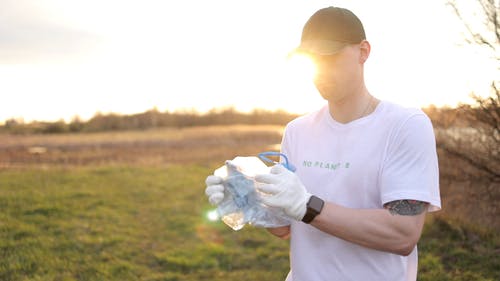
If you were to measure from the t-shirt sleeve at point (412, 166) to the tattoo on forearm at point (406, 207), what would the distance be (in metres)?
0.05

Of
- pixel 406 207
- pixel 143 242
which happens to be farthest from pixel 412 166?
pixel 143 242

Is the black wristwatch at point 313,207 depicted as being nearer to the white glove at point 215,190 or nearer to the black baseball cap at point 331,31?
the white glove at point 215,190

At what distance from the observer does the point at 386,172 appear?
2.08 m

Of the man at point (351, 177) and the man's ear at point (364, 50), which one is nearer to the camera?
the man at point (351, 177)

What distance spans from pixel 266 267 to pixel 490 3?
4.67 metres

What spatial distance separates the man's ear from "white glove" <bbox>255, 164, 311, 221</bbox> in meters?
0.70

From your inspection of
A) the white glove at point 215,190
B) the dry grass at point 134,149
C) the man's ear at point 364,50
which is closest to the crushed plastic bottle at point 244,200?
the white glove at point 215,190

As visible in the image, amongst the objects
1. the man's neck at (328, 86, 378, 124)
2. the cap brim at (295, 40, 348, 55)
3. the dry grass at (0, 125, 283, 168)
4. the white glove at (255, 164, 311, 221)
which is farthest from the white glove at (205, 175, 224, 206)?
the dry grass at (0, 125, 283, 168)

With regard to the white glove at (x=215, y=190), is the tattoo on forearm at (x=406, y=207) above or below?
below

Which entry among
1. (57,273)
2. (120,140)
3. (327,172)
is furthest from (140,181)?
(120,140)

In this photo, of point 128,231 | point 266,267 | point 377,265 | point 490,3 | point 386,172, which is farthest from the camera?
point 128,231

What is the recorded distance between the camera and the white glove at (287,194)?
201cm

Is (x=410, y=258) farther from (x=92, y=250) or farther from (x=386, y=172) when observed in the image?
(x=92, y=250)

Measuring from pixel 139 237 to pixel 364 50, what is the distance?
648 centimetres
